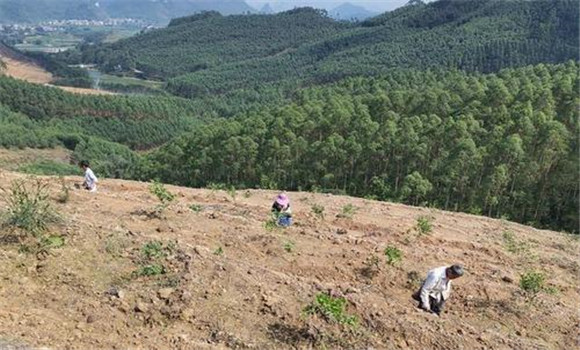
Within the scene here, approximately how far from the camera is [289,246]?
12703 millimetres

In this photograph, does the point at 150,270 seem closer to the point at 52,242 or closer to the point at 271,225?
the point at 52,242

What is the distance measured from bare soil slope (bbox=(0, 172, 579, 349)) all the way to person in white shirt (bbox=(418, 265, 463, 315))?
244 mm

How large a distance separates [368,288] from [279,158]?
35147 mm

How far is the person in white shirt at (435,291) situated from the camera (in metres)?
10.4

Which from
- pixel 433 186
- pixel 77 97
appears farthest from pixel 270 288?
pixel 77 97

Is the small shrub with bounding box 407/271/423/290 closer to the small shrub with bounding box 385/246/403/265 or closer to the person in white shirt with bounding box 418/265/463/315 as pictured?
the small shrub with bounding box 385/246/403/265

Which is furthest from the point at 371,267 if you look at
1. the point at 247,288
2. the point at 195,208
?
the point at 195,208

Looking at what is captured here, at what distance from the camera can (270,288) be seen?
34.2 feet

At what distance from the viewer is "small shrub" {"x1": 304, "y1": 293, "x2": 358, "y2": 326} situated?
9.38 meters

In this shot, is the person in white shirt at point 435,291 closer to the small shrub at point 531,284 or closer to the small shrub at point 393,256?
the small shrub at point 393,256

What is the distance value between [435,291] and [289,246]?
3.52m

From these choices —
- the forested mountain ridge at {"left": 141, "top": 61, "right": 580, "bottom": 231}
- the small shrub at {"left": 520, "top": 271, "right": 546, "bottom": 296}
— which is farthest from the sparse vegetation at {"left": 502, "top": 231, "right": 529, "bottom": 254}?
the forested mountain ridge at {"left": 141, "top": 61, "right": 580, "bottom": 231}

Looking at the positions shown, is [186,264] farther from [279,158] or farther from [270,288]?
[279,158]

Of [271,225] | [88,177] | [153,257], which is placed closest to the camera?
[153,257]
